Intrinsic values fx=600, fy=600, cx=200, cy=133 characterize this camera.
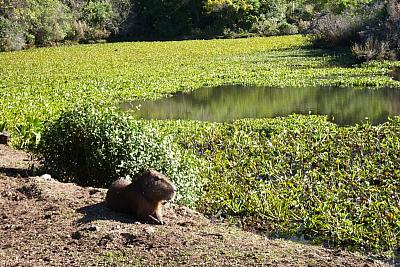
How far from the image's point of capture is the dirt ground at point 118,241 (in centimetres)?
495

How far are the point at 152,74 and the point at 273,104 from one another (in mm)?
8493

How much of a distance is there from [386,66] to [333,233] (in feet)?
58.2

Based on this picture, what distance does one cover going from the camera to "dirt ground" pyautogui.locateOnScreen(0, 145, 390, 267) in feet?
16.3

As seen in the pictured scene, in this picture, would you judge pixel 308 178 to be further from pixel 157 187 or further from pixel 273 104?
pixel 273 104

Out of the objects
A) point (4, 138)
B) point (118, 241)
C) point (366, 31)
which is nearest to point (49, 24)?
point (366, 31)

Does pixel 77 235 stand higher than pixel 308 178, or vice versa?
pixel 77 235

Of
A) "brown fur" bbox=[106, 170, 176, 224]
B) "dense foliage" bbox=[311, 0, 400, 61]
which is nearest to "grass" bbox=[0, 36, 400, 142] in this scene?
"dense foliage" bbox=[311, 0, 400, 61]

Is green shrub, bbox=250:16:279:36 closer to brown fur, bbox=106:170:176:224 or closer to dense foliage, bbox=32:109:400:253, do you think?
dense foliage, bbox=32:109:400:253

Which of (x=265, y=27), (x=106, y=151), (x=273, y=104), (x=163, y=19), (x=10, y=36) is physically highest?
(x=163, y=19)

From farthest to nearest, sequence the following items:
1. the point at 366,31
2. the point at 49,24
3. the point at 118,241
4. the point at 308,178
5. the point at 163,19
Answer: the point at 163,19 < the point at 49,24 < the point at 366,31 < the point at 308,178 < the point at 118,241

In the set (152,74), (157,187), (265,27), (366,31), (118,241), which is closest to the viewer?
(118,241)

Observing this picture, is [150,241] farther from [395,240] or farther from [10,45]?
[10,45]

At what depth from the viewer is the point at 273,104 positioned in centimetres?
1611

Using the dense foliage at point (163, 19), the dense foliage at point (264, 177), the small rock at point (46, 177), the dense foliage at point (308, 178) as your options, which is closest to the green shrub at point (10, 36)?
the dense foliage at point (163, 19)
